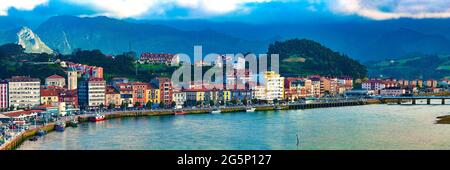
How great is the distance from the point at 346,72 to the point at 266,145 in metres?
26.8

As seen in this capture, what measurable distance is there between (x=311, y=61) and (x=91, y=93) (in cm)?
1818

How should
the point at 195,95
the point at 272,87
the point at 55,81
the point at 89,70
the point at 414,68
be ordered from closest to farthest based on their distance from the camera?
the point at 55,81 < the point at 195,95 < the point at 89,70 < the point at 272,87 < the point at 414,68

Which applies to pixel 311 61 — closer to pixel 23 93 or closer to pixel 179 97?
pixel 179 97

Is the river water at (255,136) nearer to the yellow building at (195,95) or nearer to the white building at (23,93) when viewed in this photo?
the white building at (23,93)

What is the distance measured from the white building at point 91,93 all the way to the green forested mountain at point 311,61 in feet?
46.3

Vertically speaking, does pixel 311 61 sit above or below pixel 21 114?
above

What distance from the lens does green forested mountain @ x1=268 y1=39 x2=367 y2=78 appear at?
34.8 metres

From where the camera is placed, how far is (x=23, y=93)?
19.5m

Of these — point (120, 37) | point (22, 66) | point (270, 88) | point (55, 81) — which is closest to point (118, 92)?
point (55, 81)

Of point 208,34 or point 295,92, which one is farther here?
point 208,34

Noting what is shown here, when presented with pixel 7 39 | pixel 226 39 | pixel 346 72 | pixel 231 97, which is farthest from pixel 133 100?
pixel 226 39

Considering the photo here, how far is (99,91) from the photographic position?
20.4 metres

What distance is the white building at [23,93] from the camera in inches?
760
